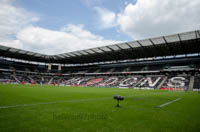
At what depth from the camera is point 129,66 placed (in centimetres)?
5988

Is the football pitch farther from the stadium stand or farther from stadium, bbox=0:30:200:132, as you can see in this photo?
the stadium stand

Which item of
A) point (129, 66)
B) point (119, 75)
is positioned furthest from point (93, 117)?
point (129, 66)

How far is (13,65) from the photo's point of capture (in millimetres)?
69812

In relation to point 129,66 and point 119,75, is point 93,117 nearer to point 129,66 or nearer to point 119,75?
point 119,75

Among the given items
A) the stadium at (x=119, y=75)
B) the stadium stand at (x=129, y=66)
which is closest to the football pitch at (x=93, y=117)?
the stadium at (x=119, y=75)

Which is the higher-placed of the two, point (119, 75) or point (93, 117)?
point (119, 75)

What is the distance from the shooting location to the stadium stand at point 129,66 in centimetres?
3771

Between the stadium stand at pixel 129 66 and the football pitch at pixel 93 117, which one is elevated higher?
the stadium stand at pixel 129 66

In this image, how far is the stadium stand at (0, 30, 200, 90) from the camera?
37.7 metres

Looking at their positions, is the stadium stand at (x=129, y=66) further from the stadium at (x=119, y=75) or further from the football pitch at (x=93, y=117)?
the football pitch at (x=93, y=117)

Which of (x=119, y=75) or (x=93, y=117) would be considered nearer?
(x=93, y=117)

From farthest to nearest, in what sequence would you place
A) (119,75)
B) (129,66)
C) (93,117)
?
(129,66) < (119,75) < (93,117)

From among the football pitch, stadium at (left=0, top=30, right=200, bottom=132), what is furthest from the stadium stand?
the football pitch

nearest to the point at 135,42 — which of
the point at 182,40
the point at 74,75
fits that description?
the point at 182,40
